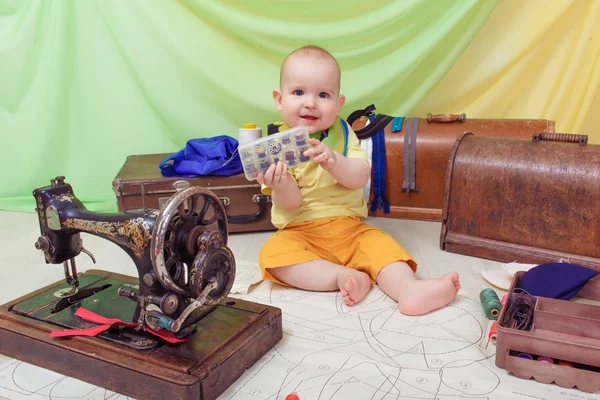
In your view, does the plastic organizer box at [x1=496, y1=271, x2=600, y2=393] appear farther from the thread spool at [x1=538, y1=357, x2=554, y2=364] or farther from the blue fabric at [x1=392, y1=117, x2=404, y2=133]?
the blue fabric at [x1=392, y1=117, x2=404, y2=133]

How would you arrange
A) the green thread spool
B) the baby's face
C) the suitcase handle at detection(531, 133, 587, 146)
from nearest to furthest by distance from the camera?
the green thread spool → the baby's face → the suitcase handle at detection(531, 133, 587, 146)

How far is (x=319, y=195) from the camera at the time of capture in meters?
1.73

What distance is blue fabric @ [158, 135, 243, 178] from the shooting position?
200 centimetres

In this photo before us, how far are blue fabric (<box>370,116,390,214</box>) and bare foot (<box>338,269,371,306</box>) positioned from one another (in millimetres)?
687

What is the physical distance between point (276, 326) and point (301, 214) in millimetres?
530

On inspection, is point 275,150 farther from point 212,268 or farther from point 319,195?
point 212,268

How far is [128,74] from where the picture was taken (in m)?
2.46

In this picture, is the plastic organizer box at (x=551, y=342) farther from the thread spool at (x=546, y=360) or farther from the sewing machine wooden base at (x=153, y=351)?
the sewing machine wooden base at (x=153, y=351)

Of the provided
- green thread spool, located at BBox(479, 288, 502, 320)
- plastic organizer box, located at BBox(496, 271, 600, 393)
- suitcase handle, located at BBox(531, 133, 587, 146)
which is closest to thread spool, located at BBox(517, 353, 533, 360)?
plastic organizer box, located at BBox(496, 271, 600, 393)

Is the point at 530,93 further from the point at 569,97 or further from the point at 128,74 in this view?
the point at 128,74

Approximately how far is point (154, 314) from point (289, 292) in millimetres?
578

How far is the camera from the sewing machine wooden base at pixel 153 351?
40.1 inches

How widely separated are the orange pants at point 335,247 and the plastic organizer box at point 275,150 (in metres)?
0.27

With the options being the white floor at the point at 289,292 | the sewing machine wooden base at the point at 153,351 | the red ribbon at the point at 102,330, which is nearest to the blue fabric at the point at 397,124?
the white floor at the point at 289,292
